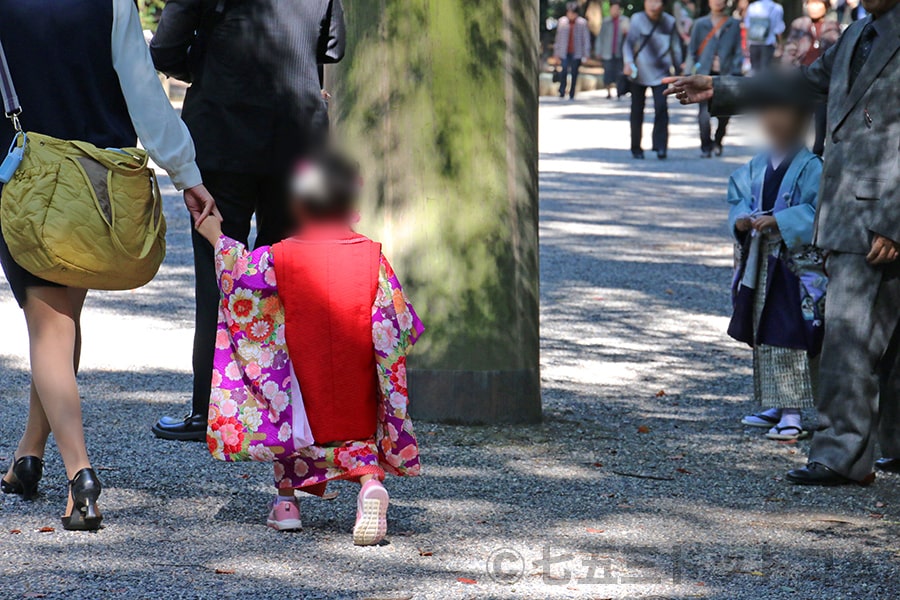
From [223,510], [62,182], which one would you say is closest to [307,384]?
[223,510]

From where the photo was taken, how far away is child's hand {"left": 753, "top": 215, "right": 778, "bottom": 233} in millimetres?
6129

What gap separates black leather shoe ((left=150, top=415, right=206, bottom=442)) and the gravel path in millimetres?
75

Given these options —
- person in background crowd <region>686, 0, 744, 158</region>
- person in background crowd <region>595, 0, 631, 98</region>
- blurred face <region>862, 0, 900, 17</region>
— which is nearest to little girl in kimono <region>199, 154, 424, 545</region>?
blurred face <region>862, 0, 900, 17</region>

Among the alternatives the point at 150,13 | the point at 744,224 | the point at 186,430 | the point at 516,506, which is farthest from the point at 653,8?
the point at 516,506

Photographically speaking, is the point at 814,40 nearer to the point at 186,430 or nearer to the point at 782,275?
the point at 782,275

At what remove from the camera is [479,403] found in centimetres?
605

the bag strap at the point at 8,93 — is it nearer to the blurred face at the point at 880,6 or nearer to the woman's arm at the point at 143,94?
the woman's arm at the point at 143,94

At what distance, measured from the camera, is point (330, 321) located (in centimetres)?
447

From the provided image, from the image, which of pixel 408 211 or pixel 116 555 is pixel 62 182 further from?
pixel 408 211

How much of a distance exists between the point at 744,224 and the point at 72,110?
3021 millimetres

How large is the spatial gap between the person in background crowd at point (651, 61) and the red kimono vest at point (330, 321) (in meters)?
13.4

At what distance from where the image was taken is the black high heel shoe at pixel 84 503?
175 inches

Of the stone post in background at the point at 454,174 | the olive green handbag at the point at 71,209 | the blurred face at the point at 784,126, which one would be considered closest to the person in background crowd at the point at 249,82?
the stone post in background at the point at 454,174

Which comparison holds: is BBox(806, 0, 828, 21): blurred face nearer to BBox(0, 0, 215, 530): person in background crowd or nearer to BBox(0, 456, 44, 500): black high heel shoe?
BBox(0, 0, 215, 530): person in background crowd
